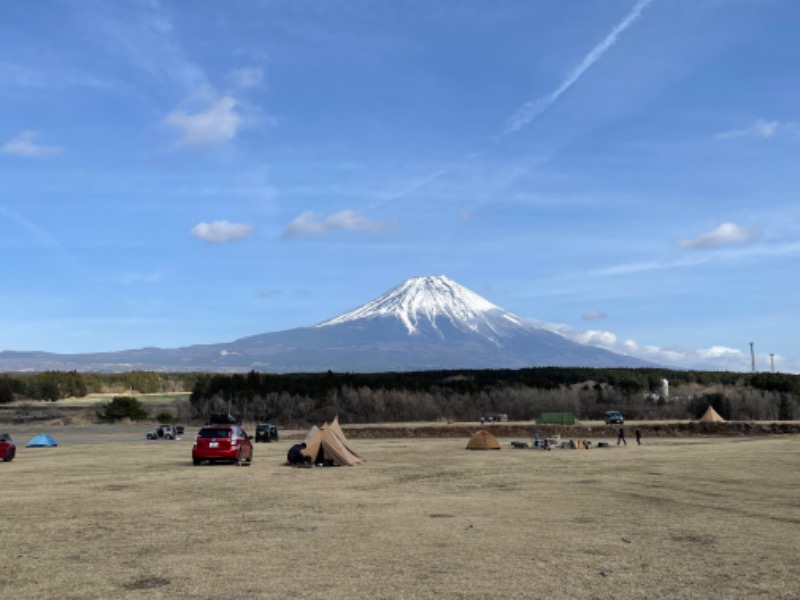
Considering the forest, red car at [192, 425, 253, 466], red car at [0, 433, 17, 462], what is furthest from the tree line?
red car at [192, 425, 253, 466]

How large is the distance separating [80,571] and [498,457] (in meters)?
31.9

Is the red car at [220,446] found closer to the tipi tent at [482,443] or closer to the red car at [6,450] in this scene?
the red car at [6,450]

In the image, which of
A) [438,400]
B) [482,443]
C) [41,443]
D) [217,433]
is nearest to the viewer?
[217,433]

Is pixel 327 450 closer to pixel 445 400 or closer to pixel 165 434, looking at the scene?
pixel 165 434

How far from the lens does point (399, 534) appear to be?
16391 mm

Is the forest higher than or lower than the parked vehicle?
higher

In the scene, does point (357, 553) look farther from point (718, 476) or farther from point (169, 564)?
point (718, 476)

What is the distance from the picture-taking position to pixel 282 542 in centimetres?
1542

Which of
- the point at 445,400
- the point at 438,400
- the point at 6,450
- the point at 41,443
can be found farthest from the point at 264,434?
the point at 445,400

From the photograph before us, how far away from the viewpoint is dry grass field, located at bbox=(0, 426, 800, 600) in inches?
459

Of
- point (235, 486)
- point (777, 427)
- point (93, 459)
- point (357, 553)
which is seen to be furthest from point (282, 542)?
point (777, 427)

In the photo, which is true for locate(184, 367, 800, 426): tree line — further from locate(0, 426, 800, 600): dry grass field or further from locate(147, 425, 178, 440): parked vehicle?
locate(0, 426, 800, 600): dry grass field

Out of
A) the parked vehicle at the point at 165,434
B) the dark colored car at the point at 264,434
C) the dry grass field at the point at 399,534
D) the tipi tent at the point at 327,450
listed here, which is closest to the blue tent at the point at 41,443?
the parked vehicle at the point at 165,434

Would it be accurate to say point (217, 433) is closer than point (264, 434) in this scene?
Yes
